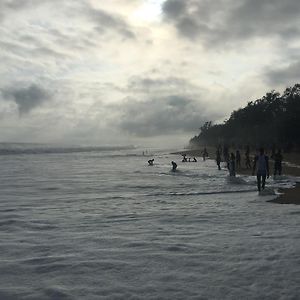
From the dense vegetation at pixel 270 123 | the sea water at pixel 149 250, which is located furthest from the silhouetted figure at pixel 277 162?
the dense vegetation at pixel 270 123

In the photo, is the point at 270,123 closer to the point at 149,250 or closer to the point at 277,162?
the point at 277,162

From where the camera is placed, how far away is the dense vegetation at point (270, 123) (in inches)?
Answer: 2559

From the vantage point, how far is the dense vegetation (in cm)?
6500

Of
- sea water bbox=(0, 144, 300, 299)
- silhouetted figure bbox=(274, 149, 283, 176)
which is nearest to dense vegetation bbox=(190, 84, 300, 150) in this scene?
silhouetted figure bbox=(274, 149, 283, 176)

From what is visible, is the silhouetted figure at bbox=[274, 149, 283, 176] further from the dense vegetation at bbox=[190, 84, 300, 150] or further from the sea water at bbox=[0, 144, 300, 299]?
the dense vegetation at bbox=[190, 84, 300, 150]

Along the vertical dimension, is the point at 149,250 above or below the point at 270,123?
below

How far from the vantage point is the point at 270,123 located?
272 ft

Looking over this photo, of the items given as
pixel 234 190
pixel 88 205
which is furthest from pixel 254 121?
pixel 88 205

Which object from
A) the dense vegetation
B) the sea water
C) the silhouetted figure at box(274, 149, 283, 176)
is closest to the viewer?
the sea water

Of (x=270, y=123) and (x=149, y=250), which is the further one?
(x=270, y=123)

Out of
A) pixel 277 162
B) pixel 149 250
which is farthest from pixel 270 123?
pixel 149 250

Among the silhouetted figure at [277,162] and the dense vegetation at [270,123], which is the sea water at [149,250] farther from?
the dense vegetation at [270,123]

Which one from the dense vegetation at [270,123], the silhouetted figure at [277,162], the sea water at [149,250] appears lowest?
the sea water at [149,250]

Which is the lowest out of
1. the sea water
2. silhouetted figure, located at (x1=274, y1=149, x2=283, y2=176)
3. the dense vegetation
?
the sea water
